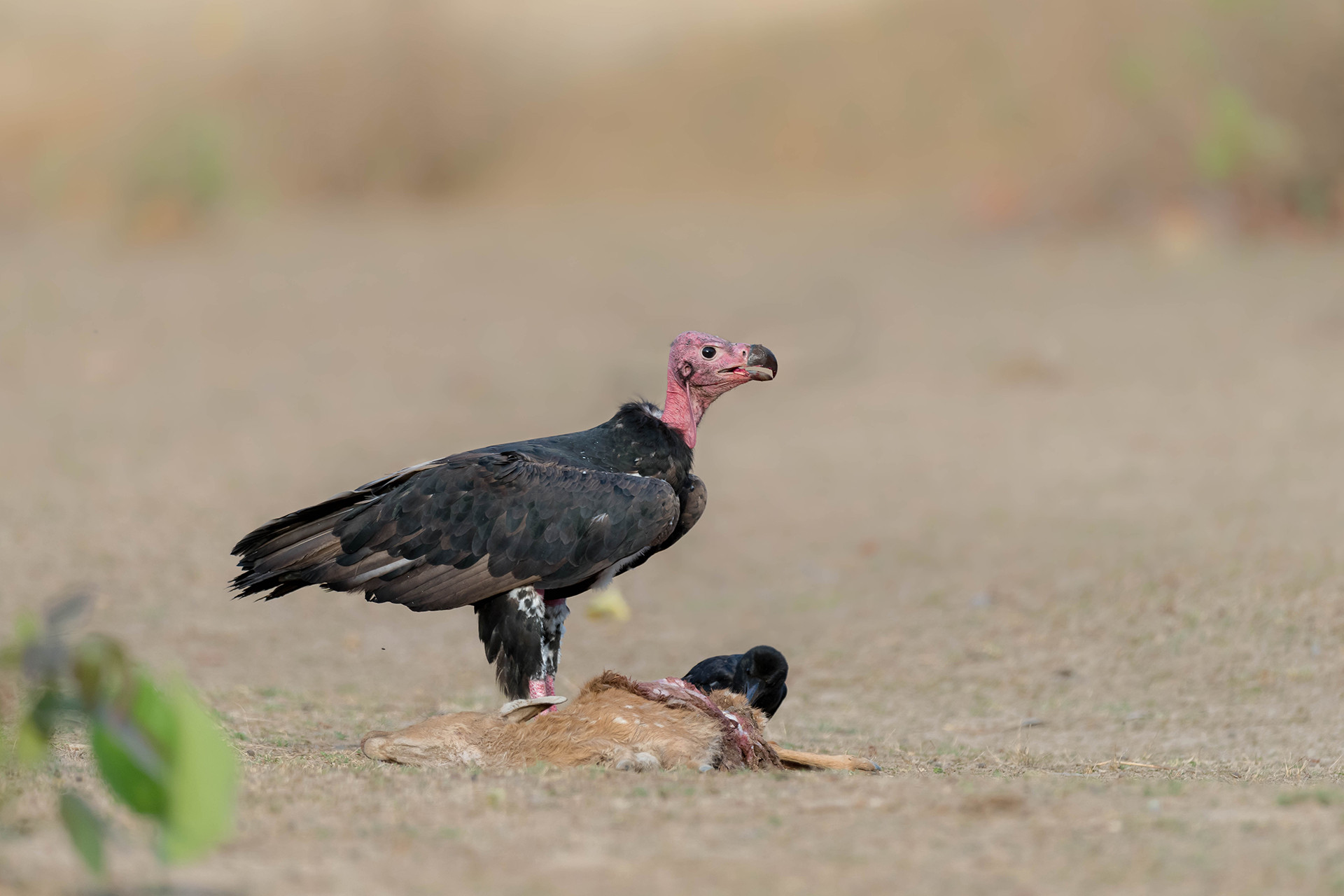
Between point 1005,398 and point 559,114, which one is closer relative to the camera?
point 1005,398

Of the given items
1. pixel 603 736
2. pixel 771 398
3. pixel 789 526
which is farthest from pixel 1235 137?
pixel 603 736

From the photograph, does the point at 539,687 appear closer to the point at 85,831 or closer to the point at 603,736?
the point at 603,736

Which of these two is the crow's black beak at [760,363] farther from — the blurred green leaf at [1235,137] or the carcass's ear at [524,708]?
the blurred green leaf at [1235,137]

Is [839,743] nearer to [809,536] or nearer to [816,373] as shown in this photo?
[809,536]

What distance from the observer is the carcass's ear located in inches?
193

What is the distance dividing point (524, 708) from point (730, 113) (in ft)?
73.1

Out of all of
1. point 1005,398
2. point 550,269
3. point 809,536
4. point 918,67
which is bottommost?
point 809,536

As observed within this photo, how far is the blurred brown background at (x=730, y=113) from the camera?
58.7ft

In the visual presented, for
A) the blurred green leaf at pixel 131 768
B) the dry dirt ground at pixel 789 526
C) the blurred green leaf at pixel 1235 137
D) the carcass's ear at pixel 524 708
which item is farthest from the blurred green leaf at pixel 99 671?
the blurred green leaf at pixel 1235 137

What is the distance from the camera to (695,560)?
10352 mm

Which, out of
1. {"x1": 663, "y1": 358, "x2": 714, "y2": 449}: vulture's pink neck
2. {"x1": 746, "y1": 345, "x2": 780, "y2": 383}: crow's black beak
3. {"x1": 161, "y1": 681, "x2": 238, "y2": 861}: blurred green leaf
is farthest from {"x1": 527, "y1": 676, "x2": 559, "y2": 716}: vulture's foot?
{"x1": 161, "y1": 681, "x2": 238, "y2": 861}: blurred green leaf

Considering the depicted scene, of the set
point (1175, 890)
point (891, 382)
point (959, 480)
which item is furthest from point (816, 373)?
point (1175, 890)

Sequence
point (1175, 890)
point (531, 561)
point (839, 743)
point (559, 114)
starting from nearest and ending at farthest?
point (1175, 890) < point (531, 561) < point (839, 743) < point (559, 114)

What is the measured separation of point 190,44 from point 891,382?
1433cm
